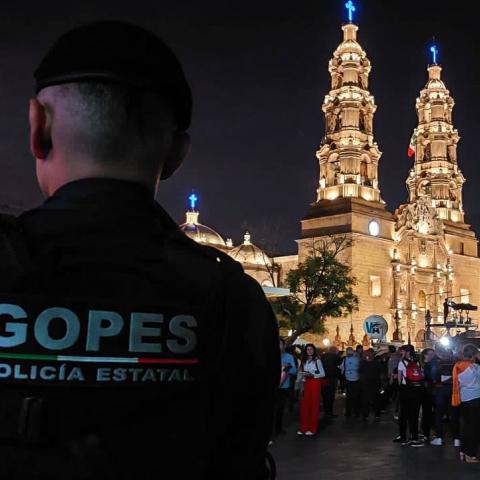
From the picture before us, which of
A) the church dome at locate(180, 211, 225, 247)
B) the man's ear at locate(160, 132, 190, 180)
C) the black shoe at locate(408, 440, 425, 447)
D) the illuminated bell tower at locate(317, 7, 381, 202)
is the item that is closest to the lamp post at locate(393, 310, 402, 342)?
the illuminated bell tower at locate(317, 7, 381, 202)

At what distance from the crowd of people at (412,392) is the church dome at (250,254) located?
4144cm

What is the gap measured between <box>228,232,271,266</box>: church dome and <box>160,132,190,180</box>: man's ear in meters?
59.7

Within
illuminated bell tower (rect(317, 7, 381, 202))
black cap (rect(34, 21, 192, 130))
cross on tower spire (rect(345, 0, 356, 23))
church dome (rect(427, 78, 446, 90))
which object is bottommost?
black cap (rect(34, 21, 192, 130))

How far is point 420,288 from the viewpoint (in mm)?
64938

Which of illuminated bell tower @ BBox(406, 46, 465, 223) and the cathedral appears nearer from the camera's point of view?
the cathedral

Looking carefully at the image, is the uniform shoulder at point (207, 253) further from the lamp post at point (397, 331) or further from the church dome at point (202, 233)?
the church dome at point (202, 233)

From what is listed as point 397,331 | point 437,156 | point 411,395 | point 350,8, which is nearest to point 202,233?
point 397,331

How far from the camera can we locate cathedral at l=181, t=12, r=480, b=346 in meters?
58.2

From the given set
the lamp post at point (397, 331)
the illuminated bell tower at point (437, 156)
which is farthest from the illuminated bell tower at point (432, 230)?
the lamp post at point (397, 331)

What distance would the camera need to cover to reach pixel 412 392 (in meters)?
14.0

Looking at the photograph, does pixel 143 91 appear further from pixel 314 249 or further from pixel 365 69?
pixel 365 69

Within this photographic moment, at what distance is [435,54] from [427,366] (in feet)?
243

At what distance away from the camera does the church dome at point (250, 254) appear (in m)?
62.5

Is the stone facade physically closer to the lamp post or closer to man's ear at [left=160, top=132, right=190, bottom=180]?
the lamp post
